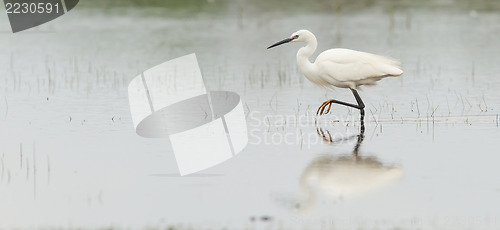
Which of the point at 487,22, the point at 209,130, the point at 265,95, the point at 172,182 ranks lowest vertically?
the point at 487,22

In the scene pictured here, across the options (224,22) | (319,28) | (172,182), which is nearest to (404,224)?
(172,182)

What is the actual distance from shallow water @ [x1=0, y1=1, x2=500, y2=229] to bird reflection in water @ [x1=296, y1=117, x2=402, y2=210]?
0.02 meters

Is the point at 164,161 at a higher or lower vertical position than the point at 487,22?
higher

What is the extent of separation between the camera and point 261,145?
428 inches

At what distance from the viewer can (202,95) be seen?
1491 centimetres

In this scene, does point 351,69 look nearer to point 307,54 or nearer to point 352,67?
point 352,67

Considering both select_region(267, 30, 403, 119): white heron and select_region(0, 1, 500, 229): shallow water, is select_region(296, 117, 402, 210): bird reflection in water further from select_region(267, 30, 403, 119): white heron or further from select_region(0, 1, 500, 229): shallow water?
select_region(267, 30, 403, 119): white heron

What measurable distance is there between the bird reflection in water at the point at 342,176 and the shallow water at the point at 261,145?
0.07 ft

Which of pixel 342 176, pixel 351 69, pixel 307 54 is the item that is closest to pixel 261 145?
pixel 342 176

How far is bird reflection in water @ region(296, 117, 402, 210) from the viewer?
832 cm

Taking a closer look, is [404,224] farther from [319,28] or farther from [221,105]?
[319,28]

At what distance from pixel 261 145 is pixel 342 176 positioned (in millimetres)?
2028

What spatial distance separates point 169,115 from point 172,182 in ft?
13.9

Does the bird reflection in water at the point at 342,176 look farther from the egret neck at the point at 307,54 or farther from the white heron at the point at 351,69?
the egret neck at the point at 307,54
